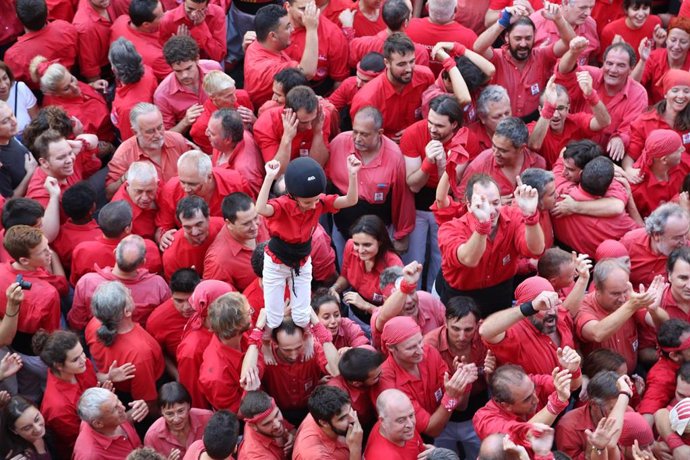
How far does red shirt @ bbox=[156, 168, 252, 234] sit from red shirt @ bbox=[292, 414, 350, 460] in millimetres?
2130

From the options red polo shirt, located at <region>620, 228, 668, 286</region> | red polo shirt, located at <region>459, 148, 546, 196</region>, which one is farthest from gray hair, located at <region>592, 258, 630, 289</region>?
red polo shirt, located at <region>459, 148, 546, 196</region>

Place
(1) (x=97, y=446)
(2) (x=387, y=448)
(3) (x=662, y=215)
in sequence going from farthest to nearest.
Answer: (3) (x=662, y=215) < (1) (x=97, y=446) < (2) (x=387, y=448)

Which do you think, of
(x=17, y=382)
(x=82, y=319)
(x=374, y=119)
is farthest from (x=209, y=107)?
(x=17, y=382)

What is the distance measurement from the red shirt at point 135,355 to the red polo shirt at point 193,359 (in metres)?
0.19

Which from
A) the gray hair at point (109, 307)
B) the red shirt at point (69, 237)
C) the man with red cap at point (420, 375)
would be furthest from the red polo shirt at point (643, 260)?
the red shirt at point (69, 237)

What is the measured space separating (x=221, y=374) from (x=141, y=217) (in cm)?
178

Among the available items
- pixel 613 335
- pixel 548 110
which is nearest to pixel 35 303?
pixel 613 335

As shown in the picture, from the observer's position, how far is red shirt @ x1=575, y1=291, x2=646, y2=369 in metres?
7.75

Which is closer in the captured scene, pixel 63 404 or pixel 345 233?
pixel 63 404

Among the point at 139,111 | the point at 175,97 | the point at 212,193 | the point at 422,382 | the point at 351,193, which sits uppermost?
the point at 351,193

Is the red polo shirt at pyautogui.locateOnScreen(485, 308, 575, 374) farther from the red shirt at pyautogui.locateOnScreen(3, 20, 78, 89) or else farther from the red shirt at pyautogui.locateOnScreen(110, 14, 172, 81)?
the red shirt at pyautogui.locateOnScreen(3, 20, 78, 89)

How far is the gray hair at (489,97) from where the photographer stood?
8891 mm

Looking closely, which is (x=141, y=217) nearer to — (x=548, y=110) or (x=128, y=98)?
(x=128, y=98)

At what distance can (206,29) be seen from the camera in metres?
10.1
